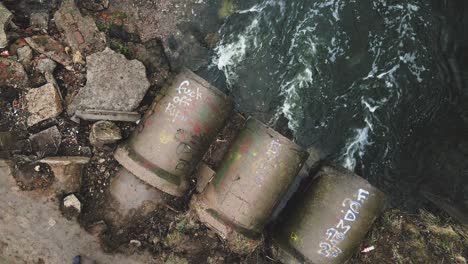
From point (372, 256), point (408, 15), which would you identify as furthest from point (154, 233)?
point (408, 15)

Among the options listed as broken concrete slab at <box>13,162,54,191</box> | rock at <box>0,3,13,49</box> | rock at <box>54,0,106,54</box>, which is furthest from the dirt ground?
rock at <box>54,0,106,54</box>

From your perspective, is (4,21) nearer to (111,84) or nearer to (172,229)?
(111,84)

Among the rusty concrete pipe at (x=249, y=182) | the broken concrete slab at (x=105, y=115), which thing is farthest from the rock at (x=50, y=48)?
the rusty concrete pipe at (x=249, y=182)

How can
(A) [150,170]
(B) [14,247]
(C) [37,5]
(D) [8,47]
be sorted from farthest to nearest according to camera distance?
(C) [37,5], (D) [8,47], (B) [14,247], (A) [150,170]

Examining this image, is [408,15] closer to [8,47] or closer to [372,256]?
[372,256]

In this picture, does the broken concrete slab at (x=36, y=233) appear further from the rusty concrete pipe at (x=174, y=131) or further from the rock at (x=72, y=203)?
the rusty concrete pipe at (x=174, y=131)

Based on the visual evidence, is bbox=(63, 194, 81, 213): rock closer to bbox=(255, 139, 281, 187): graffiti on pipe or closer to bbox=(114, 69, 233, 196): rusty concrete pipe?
bbox=(114, 69, 233, 196): rusty concrete pipe
